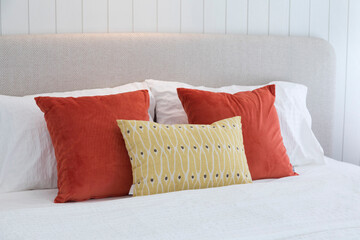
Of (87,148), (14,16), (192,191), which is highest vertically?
(14,16)

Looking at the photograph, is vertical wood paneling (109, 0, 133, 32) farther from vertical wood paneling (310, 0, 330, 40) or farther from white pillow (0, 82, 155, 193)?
vertical wood paneling (310, 0, 330, 40)

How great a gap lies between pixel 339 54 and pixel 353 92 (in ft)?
0.82

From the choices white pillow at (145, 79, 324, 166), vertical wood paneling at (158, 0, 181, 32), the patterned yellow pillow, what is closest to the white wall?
vertical wood paneling at (158, 0, 181, 32)

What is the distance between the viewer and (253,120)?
1.96 m

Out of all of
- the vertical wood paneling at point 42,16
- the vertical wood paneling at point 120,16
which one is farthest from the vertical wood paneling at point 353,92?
the vertical wood paneling at point 42,16

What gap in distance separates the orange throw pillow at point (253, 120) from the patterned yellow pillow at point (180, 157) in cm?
17

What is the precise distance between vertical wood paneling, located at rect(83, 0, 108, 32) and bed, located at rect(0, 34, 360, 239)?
8 centimetres

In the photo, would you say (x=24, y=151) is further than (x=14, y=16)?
No

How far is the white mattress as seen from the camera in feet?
3.78

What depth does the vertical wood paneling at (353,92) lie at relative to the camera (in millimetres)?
2799

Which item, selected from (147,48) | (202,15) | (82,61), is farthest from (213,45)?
(82,61)

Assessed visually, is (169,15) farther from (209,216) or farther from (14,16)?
(209,216)

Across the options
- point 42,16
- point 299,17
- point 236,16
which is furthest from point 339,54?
point 42,16

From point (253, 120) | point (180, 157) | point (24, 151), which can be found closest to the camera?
point (180, 157)
